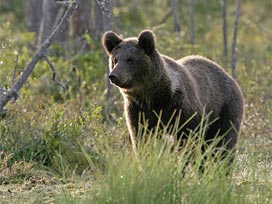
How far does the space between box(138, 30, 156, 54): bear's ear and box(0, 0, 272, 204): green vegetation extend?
0.87 meters

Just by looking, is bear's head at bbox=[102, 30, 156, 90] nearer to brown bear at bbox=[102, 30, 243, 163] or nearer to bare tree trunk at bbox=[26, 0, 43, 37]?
brown bear at bbox=[102, 30, 243, 163]

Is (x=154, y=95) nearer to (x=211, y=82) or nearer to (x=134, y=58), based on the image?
(x=134, y=58)

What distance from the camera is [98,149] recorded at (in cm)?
852

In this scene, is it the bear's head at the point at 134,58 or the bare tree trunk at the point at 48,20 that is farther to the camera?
the bare tree trunk at the point at 48,20

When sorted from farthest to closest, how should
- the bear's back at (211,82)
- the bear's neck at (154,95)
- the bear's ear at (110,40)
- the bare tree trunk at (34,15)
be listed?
the bare tree trunk at (34,15) < the bear's back at (211,82) < the bear's ear at (110,40) < the bear's neck at (154,95)

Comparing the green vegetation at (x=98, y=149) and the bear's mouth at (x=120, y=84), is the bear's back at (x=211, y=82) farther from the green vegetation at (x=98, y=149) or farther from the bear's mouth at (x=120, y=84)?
the bear's mouth at (x=120, y=84)

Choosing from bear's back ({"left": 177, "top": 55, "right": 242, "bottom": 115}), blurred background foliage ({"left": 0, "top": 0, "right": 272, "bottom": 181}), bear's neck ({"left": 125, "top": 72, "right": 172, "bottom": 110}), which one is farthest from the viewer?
blurred background foliage ({"left": 0, "top": 0, "right": 272, "bottom": 181})

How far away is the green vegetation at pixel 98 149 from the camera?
6039mm

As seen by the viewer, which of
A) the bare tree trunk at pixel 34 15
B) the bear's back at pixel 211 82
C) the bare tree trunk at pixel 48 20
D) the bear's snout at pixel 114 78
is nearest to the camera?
the bear's snout at pixel 114 78

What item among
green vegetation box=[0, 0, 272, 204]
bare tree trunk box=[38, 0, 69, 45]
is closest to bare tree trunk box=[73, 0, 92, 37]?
bare tree trunk box=[38, 0, 69, 45]

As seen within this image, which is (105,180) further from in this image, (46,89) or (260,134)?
(46,89)

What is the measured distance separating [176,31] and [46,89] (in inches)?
108

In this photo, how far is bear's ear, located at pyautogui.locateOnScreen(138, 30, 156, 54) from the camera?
781cm

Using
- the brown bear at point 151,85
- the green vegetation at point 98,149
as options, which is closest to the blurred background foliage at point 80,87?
the green vegetation at point 98,149
